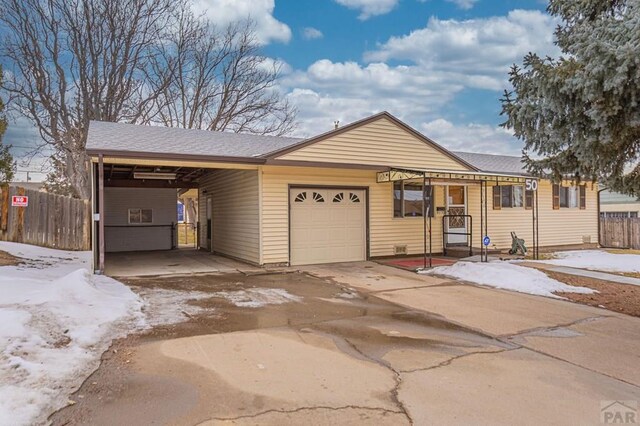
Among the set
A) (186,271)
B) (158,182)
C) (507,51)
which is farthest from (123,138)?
(507,51)

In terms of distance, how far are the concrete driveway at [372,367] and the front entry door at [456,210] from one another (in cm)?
693

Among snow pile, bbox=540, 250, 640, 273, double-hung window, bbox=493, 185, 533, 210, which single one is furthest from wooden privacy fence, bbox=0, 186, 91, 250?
snow pile, bbox=540, 250, 640, 273

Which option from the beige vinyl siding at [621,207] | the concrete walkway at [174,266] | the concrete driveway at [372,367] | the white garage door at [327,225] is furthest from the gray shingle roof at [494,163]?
the beige vinyl siding at [621,207]

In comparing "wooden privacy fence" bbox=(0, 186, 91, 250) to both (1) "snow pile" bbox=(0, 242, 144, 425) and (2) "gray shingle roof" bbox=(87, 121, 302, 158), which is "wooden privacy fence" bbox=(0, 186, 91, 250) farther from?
(1) "snow pile" bbox=(0, 242, 144, 425)

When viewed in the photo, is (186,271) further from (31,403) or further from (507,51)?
(507,51)

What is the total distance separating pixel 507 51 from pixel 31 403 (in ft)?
37.9

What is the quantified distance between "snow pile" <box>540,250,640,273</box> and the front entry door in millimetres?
2749

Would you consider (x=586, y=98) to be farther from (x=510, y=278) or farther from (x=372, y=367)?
(x=510, y=278)

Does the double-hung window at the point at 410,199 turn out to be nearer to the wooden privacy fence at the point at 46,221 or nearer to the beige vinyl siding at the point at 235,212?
the beige vinyl siding at the point at 235,212

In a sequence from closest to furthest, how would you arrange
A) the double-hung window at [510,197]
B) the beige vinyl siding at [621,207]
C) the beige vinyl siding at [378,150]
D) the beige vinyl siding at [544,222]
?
the beige vinyl siding at [378,150], the beige vinyl siding at [544,222], the double-hung window at [510,197], the beige vinyl siding at [621,207]

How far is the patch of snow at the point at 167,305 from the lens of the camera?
596 centimetres

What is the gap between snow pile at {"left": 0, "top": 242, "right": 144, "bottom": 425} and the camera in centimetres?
329

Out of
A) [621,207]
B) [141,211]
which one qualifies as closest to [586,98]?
[141,211]

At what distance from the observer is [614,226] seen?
1778cm
